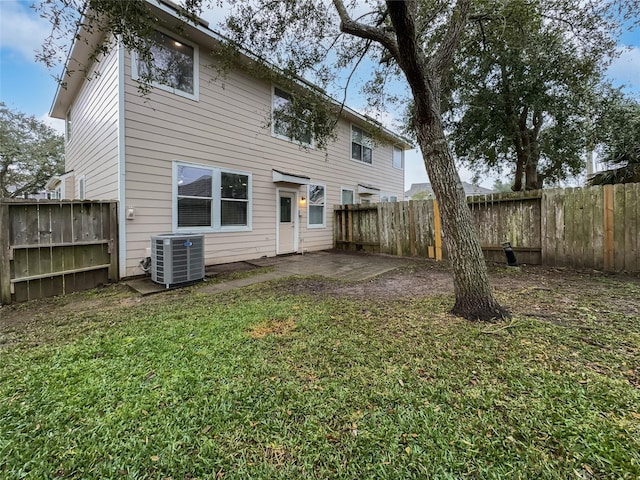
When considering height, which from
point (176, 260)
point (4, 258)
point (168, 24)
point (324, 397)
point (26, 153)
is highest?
point (26, 153)

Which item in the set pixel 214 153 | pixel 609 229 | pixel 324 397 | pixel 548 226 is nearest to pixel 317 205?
pixel 214 153

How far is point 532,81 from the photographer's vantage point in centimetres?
678

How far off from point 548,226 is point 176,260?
24.4 ft

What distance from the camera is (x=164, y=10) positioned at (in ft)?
17.2

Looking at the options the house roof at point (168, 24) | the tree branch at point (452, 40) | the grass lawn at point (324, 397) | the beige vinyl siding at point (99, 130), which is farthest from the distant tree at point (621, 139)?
the beige vinyl siding at point (99, 130)

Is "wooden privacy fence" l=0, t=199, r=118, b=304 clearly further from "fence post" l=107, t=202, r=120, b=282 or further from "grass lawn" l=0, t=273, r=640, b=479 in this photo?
"grass lawn" l=0, t=273, r=640, b=479

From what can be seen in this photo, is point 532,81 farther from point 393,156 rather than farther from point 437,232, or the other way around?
point 393,156

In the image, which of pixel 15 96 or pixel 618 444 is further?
pixel 15 96

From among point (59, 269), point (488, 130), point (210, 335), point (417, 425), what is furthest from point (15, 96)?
point (488, 130)

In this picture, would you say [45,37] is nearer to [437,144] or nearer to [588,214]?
[437,144]

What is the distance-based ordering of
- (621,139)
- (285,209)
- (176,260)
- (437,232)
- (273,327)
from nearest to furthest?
(273,327) < (176,260) < (621,139) < (437,232) < (285,209)

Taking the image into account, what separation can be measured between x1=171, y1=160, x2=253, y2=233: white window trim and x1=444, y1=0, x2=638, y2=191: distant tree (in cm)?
581

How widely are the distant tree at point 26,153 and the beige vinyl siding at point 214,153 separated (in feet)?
63.8

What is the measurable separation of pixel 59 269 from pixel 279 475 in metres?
5.14
